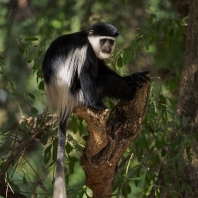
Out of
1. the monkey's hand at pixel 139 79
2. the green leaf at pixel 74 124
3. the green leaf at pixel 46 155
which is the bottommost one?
the green leaf at pixel 46 155

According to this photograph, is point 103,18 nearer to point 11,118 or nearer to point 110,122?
point 11,118

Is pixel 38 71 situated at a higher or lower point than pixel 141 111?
higher

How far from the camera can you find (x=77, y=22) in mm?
3650

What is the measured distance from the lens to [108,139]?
8.23 feet

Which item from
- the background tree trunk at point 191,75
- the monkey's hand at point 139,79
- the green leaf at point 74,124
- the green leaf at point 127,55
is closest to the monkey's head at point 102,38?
the green leaf at point 127,55

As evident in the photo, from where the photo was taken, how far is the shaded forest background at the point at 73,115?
110 inches

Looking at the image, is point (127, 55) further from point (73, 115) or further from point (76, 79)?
point (73, 115)

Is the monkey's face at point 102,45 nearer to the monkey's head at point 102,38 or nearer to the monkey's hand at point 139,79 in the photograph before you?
the monkey's head at point 102,38

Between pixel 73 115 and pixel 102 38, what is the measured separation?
474 mm

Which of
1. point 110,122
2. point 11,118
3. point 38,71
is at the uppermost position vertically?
point 38,71

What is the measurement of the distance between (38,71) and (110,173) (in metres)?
0.68

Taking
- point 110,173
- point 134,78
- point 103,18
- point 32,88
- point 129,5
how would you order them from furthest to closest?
point 129,5 < point 103,18 < point 32,88 < point 134,78 < point 110,173

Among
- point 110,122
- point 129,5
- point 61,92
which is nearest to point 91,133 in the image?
point 110,122

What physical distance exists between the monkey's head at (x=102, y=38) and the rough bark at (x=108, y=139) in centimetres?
39
